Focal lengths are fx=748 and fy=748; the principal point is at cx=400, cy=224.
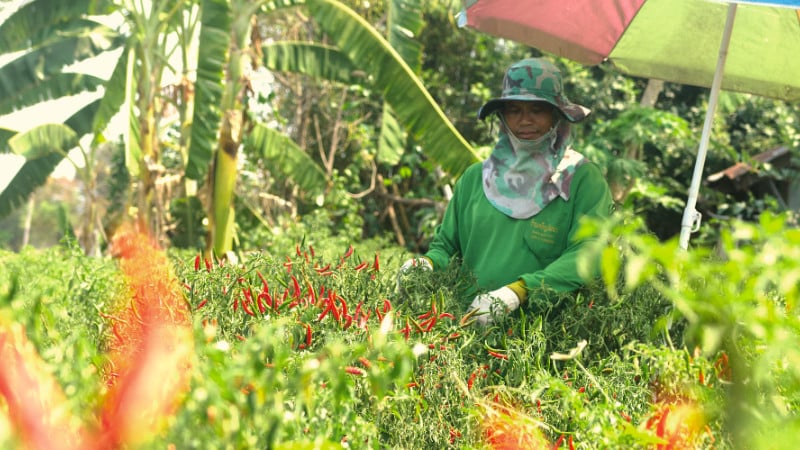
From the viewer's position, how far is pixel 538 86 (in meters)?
2.80

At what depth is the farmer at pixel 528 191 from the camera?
109 inches

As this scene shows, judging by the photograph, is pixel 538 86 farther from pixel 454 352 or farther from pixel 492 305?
pixel 454 352

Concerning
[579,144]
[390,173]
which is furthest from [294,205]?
[579,144]

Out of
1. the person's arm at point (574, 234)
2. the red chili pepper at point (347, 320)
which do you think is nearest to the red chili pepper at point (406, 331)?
the red chili pepper at point (347, 320)

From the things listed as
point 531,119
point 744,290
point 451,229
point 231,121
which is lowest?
point 231,121

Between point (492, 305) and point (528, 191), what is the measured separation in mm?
927

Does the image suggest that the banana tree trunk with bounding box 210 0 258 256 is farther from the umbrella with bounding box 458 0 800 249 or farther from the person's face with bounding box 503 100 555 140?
the person's face with bounding box 503 100 555 140

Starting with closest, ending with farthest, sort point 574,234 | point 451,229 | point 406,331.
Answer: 1. point 406,331
2. point 574,234
3. point 451,229

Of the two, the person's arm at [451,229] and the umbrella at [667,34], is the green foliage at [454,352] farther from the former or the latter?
the umbrella at [667,34]

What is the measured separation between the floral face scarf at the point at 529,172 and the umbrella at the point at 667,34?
57 centimetres

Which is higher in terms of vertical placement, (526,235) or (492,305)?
(492,305)

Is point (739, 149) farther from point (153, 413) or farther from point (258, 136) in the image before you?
point (153, 413)

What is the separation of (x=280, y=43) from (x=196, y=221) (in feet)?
8.06

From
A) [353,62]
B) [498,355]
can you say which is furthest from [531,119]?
[353,62]
